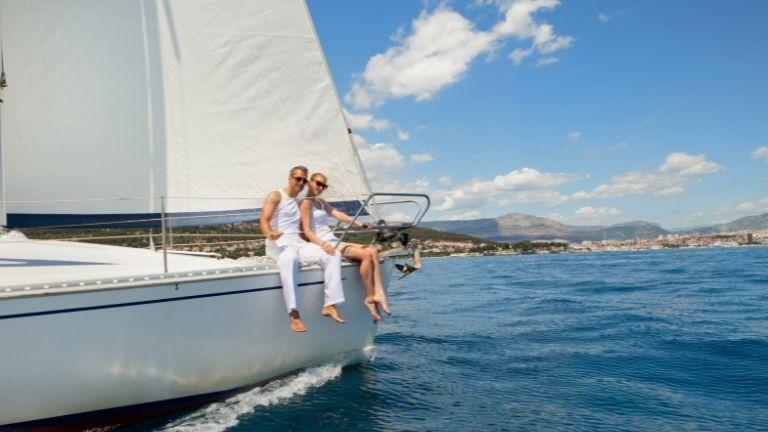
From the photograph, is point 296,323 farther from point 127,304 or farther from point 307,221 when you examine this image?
point 127,304

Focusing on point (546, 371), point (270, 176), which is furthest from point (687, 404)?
point (270, 176)

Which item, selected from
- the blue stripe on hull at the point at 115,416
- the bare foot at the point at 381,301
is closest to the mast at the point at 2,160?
the blue stripe on hull at the point at 115,416

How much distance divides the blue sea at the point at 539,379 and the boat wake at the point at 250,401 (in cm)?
1

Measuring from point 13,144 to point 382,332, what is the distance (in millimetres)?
7019

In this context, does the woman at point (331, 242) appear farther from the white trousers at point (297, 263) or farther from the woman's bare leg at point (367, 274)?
the white trousers at point (297, 263)

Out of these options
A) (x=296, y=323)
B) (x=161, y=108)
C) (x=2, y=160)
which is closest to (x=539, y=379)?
(x=296, y=323)

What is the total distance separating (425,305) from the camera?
15055mm

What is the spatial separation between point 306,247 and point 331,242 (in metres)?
0.40

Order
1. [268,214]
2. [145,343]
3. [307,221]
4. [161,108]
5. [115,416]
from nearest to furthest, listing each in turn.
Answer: [145,343] → [115,416] → [268,214] → [307,221] → [161,108]

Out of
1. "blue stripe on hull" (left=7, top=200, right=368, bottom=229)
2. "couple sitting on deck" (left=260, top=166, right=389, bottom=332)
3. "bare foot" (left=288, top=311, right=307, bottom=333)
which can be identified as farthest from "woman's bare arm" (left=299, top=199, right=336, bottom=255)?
"bare foot" (left=288, top=311, right=307, bottom=333)

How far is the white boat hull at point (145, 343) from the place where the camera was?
4355mm

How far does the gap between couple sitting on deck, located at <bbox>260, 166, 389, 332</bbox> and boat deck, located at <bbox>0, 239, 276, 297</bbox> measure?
1.02 feet

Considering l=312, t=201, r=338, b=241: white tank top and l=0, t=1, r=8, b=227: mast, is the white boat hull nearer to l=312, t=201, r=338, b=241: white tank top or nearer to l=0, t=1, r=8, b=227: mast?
l=312, t=201, r=338, b=241: white tank top

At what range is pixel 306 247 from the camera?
5.86 meters
